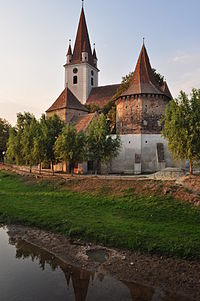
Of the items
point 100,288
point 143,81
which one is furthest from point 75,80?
point 100,288

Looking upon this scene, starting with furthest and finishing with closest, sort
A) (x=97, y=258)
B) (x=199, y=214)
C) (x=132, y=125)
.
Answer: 1. (x=132, y=125)
2. (x=199, y=214)
3. (x=97, y=258)

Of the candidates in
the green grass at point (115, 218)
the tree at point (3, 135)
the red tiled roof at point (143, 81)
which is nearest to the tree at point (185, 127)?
the green grass at point (115, 218)

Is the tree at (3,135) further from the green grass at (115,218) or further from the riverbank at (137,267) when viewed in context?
the riverbank at (137,267)

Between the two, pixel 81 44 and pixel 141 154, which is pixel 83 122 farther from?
pixel 81 44

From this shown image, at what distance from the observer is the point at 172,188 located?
16016 millimetres

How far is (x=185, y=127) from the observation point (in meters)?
18.2

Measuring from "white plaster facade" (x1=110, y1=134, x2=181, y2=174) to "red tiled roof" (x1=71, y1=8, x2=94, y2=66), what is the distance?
31194mm

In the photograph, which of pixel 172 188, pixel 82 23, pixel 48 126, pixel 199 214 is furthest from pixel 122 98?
pixel 82 23

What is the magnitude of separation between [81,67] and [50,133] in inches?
1233

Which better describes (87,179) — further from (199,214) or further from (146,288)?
(146,288)

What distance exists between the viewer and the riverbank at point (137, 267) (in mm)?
7329

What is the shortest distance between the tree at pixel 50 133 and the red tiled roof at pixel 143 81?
888 centimetres

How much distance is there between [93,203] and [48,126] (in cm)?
1341

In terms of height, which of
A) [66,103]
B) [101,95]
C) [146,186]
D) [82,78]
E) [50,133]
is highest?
[82,78]
